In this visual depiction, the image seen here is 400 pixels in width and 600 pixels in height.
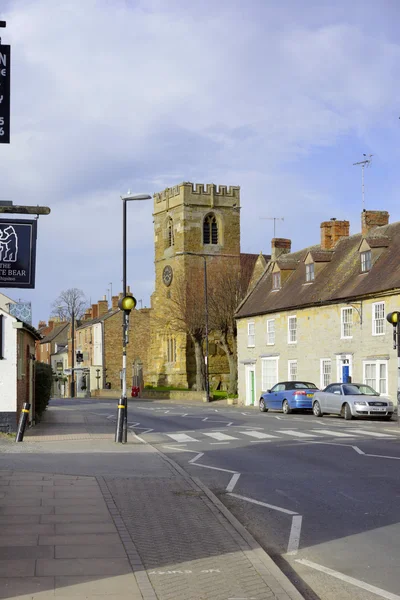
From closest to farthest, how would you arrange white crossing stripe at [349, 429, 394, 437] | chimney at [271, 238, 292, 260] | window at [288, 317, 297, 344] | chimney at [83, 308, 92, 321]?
white crossing stripe at [349, 429, 394, 437], window at [288, 317, 297, 344], chimney at [271, 238, 292, 260], chimney at [83, 308, 92, 321]

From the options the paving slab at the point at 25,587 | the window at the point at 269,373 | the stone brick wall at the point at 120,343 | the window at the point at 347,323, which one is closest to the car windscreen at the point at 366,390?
the window at the point at 347,323

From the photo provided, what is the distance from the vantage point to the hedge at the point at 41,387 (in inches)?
1254

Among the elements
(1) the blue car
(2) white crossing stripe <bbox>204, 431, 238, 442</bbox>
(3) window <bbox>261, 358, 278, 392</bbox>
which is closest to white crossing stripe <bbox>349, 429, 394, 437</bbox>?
(2) white crossing stripe <bbox>204, 431, 238, 442</bbox>

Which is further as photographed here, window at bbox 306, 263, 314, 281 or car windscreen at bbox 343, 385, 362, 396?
window at bbox 306, 263, 314, 281

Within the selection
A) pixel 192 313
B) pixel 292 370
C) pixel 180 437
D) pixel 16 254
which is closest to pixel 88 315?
pixel 192 313

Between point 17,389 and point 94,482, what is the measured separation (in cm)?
1113

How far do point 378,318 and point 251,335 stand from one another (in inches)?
612

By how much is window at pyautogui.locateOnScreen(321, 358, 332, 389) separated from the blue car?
411 centimetres

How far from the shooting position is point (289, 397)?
1505 inches

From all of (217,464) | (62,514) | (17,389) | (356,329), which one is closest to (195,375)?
(356,329)

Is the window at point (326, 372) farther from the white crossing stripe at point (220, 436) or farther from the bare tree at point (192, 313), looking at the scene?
the bare tree at point (192, 313)

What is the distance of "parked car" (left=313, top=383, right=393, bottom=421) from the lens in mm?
32000

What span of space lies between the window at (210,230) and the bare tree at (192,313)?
22.2 feet

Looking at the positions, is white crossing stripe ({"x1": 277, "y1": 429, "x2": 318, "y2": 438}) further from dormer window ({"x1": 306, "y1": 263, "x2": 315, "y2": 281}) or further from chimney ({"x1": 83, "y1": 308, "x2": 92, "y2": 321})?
chimney ({"x1": 83, "y1": 308, "x2": 92, "y2": 321})
